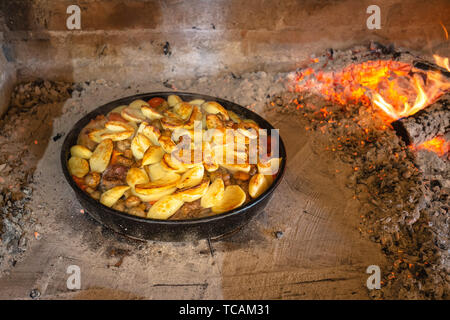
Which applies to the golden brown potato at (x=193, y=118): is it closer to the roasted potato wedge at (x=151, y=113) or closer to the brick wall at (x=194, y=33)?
the roasted potato wedge at (x=151, y=113)

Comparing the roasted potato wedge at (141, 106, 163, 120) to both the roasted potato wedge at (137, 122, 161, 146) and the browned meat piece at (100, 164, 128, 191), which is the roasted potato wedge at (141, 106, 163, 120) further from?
the browned meat piece at (100, 164, 128, 191)

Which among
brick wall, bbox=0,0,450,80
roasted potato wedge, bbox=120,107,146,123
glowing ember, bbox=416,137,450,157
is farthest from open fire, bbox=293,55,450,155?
roasted potato wedge, bbox=120,107,146,123

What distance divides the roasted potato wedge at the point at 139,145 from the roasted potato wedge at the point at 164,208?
46 centimetres

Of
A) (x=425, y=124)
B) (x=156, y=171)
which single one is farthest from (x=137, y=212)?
(x=425, y=124)

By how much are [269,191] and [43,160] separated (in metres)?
2.22

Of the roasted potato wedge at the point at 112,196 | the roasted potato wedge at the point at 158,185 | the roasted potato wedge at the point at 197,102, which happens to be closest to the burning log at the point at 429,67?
the roasted potato wedge at the point at 197,102

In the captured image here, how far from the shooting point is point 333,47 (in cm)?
445

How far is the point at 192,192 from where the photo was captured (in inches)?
95.1

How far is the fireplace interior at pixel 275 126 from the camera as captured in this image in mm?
2607

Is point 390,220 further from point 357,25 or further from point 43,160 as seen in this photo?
point 43,160

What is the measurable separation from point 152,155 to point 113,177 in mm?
318

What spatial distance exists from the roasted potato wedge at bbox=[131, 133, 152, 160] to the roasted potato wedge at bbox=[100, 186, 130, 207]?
0.33 metres
